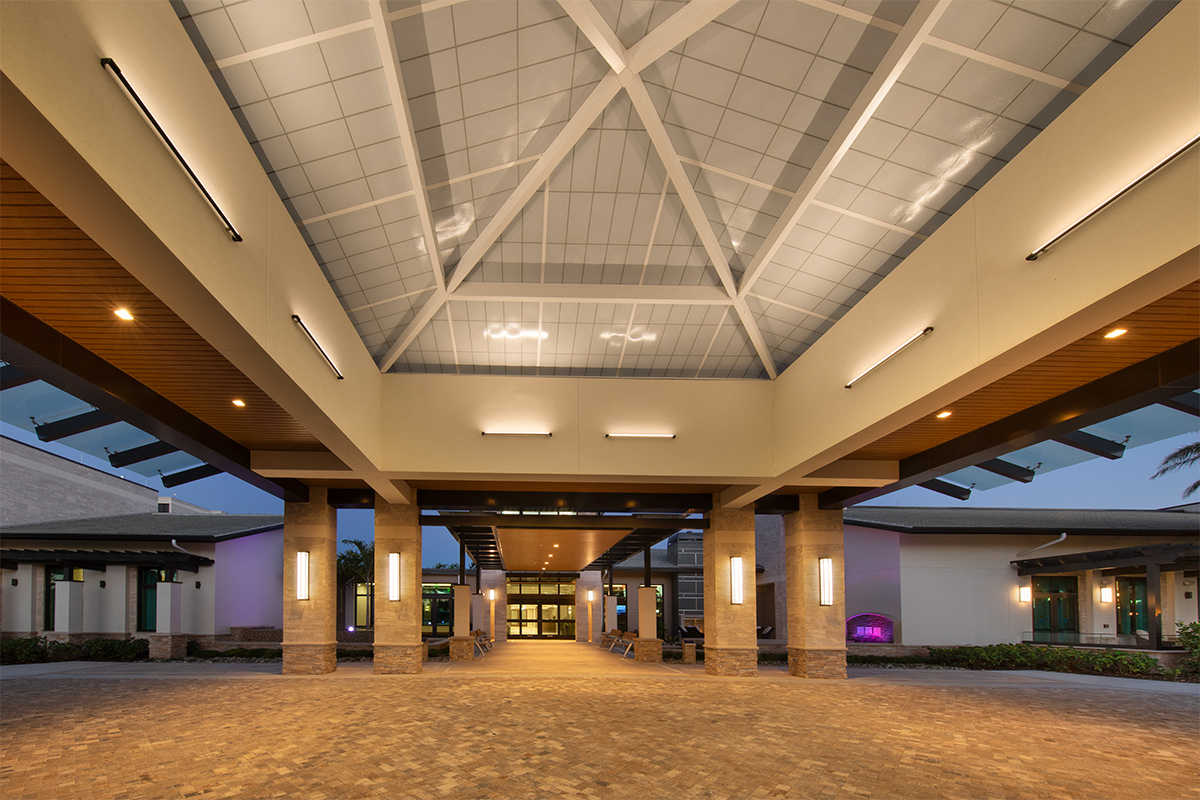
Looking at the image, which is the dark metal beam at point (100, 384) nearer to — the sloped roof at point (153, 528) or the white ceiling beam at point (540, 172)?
the white ceiling beam at point (540, 172)

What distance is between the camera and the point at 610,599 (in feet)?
119

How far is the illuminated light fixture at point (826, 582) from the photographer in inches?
777

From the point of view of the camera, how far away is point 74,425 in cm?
1484

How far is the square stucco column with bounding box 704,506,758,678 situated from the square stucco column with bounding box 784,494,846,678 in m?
1.12

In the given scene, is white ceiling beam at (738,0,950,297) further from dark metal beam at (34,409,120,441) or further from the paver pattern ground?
dark metal beam at (34,409,120,441)

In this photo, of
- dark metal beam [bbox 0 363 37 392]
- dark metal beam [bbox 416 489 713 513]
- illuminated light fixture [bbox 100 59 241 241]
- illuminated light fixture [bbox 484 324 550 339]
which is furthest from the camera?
dark metal beam [bbox 416 489 713 513]

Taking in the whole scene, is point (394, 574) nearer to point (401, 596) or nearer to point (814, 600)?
point (401, 596)

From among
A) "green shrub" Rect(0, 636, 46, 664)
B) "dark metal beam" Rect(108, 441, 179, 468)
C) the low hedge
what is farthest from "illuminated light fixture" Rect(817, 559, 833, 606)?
"green shrub" Rect(0, 636, 46, 664)

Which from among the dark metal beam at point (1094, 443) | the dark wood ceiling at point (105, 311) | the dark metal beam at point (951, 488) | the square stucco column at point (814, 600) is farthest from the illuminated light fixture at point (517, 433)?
the dark metal beam at point (951, 488)

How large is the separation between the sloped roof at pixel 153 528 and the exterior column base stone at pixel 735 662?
17.6 m

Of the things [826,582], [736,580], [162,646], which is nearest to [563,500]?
[736,580]

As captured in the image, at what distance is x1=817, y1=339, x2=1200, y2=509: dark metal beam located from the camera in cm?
888

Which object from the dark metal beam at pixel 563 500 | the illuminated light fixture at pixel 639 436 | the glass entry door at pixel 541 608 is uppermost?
the illuminated light fixture at pixel 639 436

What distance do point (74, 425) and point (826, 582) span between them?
1694cm
